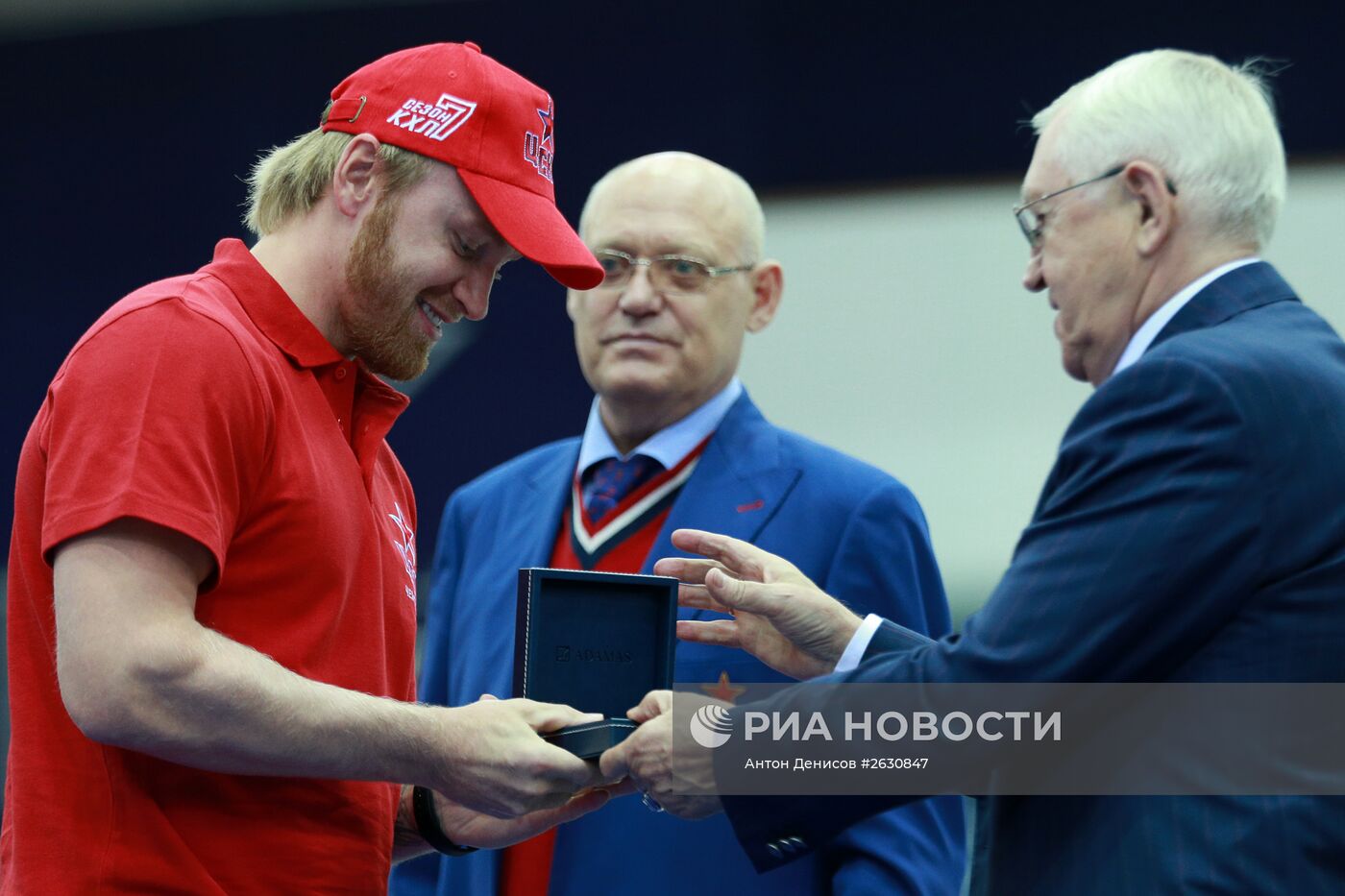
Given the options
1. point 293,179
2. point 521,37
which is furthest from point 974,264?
point 293,179

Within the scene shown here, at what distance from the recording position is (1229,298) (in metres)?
1.64

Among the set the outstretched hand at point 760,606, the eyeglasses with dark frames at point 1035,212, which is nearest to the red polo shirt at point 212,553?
the outstretched hand at point 760,606

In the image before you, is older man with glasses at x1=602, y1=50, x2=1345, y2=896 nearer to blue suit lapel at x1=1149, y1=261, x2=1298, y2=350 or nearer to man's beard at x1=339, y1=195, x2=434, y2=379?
blue suit lapel at x1=1149, y1=261, x2=1298, y2=350

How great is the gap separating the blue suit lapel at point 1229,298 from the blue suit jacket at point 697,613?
73 cm

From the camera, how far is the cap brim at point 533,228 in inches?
73.0

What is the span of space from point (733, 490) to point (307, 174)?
873 millimetres

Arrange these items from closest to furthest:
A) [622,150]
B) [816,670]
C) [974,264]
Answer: [816,670]
[974,264]
[622,150]

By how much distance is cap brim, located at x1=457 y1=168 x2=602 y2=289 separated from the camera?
73.0 inches

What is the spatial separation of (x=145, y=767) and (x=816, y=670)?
89cm

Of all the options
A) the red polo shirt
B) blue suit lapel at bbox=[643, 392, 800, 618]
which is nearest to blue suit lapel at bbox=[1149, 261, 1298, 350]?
blue suit lapel at bbox=[643, 392, 800, 618]

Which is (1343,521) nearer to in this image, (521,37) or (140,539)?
(140,539)

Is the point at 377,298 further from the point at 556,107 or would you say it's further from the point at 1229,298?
the point at 556,107

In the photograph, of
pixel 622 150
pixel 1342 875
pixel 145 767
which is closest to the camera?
pixel 1342 875

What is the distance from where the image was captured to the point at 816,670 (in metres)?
2.04
